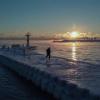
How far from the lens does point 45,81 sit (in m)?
17.0

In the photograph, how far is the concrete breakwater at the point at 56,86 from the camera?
1186 cm

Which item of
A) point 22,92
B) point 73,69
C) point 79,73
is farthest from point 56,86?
point 73,69

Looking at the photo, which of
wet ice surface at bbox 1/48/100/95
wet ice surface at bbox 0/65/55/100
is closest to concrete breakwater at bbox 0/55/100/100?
wet ice surface at bbox 0/65/55/100

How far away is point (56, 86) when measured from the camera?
14922 millimetres

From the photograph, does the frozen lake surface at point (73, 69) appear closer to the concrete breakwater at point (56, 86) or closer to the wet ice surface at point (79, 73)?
the wet ice surface at point (79, 73)

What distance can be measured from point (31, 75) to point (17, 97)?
479 centimetres

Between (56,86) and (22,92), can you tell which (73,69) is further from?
(56,86)

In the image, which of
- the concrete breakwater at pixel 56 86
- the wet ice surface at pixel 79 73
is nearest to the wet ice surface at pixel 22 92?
the concrete breakwater at pixel 56 86

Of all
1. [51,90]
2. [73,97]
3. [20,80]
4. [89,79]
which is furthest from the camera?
[20,80]

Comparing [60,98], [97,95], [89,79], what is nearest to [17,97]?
[60,98]

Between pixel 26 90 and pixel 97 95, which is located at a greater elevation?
pixel 97 95

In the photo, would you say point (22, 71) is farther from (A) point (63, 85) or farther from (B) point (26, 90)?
(A) point (63, 85)

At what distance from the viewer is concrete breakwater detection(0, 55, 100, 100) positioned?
38.9ft

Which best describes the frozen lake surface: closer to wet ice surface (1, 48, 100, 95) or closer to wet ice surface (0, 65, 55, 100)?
wet ice surface (1, 48, 100, 95)
